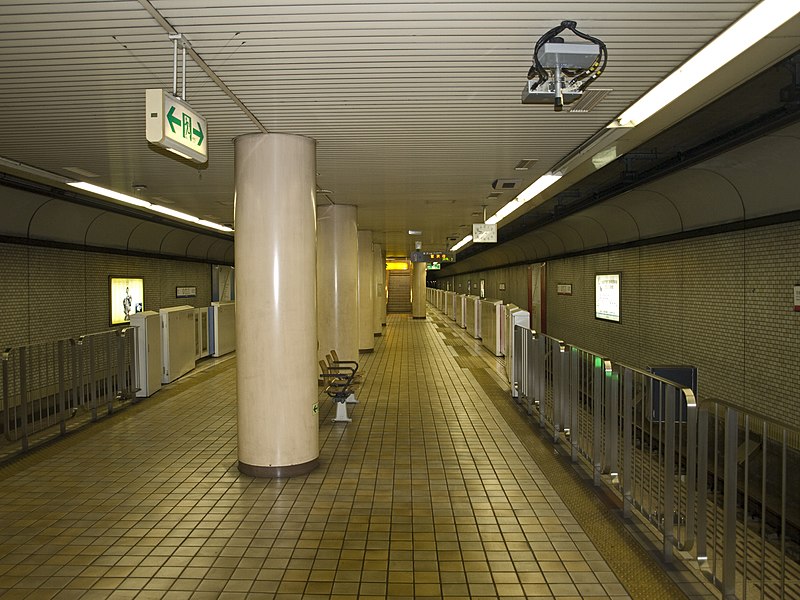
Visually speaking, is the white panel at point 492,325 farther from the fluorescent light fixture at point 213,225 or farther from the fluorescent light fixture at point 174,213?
the fluorescent light fixture at point 174,213

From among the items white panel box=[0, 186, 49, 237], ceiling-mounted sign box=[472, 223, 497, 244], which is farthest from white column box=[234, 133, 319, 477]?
ceiling-mounted sign box=[472, 223, 497, 244]

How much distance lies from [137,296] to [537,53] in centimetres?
1231

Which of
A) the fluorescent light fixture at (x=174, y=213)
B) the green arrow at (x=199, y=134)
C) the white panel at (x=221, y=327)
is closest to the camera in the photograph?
the green arrow at (x=199, y=134)

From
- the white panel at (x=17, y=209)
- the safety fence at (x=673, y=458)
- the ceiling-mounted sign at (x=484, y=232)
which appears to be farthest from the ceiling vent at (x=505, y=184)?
the white panel at (x=17, y=209)

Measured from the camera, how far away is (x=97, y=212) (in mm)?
11172

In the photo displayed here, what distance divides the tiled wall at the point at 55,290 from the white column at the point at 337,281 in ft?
14.9

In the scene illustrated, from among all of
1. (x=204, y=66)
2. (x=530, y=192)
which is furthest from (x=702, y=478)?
(x=530, y=192)

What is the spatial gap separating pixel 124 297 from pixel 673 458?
12254mm

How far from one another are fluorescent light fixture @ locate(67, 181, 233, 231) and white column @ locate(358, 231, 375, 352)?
380 cm

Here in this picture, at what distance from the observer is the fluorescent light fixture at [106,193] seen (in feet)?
28.4

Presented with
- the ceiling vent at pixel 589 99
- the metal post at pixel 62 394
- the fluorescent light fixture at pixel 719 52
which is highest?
the fluorescent light fixture at pixel 719 52

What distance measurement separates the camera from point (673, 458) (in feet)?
12.3

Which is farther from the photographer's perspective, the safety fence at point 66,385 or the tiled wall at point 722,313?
the tiled wall at point 722,313

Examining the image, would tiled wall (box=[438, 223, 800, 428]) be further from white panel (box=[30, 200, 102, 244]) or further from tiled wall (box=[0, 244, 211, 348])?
tiled wall (box=[0, 244, 211, 348])
